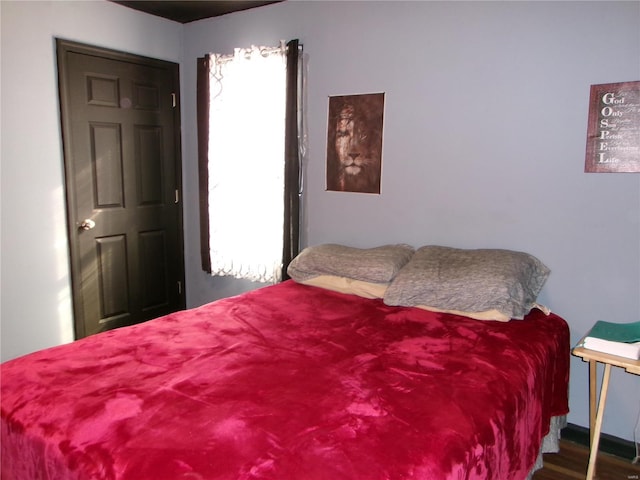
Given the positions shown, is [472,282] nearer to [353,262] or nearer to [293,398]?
[353,262]

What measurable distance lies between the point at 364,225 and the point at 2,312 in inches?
89.3

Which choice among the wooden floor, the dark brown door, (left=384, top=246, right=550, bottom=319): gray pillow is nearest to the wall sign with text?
(left=384, top=246, right=550, bottom=319): gray pillow

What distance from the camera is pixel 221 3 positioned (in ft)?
10.8

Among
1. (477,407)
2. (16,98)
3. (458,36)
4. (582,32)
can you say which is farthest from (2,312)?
(582,32)

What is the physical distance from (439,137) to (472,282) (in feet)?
2.98

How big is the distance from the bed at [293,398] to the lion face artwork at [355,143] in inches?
A: 39.4

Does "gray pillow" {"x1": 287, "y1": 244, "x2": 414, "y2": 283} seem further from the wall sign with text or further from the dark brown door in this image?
the dark brown door

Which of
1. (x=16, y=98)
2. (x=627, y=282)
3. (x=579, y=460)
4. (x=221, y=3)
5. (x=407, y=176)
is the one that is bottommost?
(x=579, y=460)

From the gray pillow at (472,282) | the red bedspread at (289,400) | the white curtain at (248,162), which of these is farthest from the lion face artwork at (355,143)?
the red bedspread at (289,400)

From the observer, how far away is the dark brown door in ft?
10.3

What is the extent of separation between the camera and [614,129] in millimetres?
2217

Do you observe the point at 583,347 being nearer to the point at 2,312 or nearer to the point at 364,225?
the point at 364,225

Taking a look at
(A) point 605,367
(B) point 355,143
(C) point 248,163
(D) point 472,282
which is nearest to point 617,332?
(A) point 605,367

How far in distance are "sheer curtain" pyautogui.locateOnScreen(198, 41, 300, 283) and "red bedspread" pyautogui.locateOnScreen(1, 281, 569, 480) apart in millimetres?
1207
